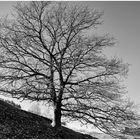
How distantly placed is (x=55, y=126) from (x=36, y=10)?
7.78 meters

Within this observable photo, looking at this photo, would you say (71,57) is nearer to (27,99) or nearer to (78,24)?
(78,24)

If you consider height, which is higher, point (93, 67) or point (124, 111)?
point (93, 67)

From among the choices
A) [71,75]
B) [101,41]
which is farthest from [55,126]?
[101,41]

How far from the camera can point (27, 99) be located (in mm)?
12188

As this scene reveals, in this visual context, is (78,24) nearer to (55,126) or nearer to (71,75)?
(71,75)

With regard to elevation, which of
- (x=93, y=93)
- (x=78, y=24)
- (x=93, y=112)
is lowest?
(x=93, y=112)

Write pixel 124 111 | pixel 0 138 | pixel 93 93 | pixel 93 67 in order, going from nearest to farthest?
pixel 0 138, pixel 93 93, pixel 124 111, pixel 93 67

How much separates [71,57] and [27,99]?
3.75 m

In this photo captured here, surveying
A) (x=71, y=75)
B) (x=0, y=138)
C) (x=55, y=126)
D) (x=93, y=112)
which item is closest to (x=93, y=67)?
(x=71, y=75)

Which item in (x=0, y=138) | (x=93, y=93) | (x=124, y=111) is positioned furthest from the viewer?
(x=124, y=111)

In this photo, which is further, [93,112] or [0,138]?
[93,112]

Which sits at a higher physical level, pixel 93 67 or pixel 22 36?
pixel 22 36

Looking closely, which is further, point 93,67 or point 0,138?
point 93,67

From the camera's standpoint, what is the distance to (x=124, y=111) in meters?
12.3
